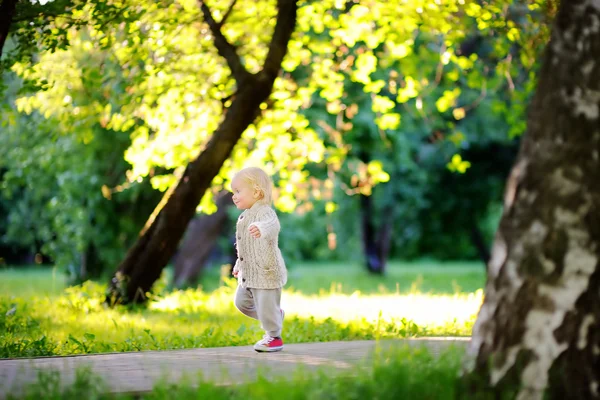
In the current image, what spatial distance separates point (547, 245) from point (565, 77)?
2.91 feet

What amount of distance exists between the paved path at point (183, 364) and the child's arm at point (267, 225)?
0.92 meters

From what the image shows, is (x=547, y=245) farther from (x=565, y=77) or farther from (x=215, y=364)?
(x=215, y=364)

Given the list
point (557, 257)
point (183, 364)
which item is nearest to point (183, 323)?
point (183, 364)

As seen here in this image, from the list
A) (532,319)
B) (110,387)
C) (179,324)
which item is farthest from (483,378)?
(179,324)

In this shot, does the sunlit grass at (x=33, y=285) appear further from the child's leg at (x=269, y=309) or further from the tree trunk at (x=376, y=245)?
the tree trunk at (x=376, y=245)

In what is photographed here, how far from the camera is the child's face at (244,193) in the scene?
6863 mm

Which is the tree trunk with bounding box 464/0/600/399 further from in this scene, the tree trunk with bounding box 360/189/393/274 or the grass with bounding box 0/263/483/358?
the tree trunk with bounding box 360/189/393/274

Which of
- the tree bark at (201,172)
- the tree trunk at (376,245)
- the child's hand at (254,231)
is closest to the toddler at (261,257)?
the child's hand at (254,231)

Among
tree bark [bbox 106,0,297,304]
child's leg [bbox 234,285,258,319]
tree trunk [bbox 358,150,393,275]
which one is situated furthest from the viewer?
tree trunk [bbox 358,150,393,275]

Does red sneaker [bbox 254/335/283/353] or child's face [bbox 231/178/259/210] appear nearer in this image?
red sneaker [bbox 254/335/283/353]

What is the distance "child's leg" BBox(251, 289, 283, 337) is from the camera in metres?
6.78

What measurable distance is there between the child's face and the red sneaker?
3.49 ft

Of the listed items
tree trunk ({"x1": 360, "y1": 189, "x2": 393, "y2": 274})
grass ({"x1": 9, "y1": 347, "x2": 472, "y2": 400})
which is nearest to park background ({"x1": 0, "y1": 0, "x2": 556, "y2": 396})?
grass ({"x1": 9, "y1": 347, "x2": 472, "y2": 400})

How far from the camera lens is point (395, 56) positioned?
12062mm
